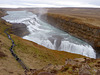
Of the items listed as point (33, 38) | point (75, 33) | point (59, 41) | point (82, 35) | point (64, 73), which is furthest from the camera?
point (75, 33)

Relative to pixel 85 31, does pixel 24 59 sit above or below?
below

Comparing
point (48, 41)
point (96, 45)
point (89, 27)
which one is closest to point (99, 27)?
point (89, 27)

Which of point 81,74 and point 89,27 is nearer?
point 81,74

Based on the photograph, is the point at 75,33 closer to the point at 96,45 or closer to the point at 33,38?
the point at 96,45

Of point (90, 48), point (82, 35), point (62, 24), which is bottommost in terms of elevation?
point (90, 48)

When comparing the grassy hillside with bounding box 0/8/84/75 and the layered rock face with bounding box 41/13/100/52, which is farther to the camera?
the layered rock face with bounding box 41/13/100/52

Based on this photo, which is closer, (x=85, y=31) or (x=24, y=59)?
(x=24, y=59)

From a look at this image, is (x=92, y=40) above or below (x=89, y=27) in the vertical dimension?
below

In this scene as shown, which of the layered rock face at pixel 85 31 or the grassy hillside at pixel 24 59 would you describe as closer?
the grassy hillside at pixel 24 59

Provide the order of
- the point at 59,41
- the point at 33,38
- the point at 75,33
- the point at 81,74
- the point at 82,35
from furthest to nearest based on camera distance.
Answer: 1. the point at 75,33
2. the point at 82,35
3. the point at 33,38
4. the point at 59,41
5. the point at 81,74
